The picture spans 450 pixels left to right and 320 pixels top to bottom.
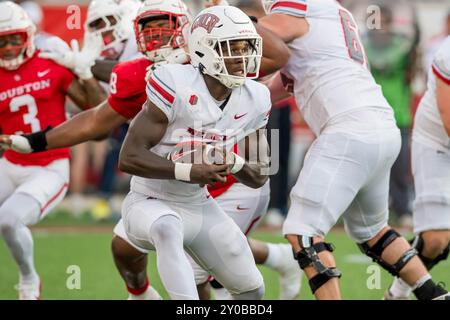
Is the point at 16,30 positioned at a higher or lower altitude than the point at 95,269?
higher

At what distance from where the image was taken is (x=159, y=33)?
4785mm

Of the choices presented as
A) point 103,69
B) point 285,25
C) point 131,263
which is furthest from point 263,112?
point 103,69

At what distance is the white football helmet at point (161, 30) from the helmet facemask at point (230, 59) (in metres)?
0.49

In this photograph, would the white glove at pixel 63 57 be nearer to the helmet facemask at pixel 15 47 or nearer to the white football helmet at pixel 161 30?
the helmet facemask at pixel 15 47

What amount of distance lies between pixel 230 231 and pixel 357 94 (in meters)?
0.99

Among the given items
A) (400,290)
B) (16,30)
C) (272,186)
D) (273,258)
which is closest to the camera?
(400,290)

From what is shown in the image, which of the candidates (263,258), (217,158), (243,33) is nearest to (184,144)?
(217,158)

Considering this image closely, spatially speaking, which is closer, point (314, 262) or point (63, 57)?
point (314, 262)

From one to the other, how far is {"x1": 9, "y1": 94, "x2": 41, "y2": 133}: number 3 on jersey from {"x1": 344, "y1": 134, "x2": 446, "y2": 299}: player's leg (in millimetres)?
2105

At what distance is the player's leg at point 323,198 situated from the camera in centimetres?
462

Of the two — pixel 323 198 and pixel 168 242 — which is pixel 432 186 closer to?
pixel 323 198

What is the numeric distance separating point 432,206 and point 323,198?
1024mm

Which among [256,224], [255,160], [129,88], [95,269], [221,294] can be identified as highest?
[129,88]
